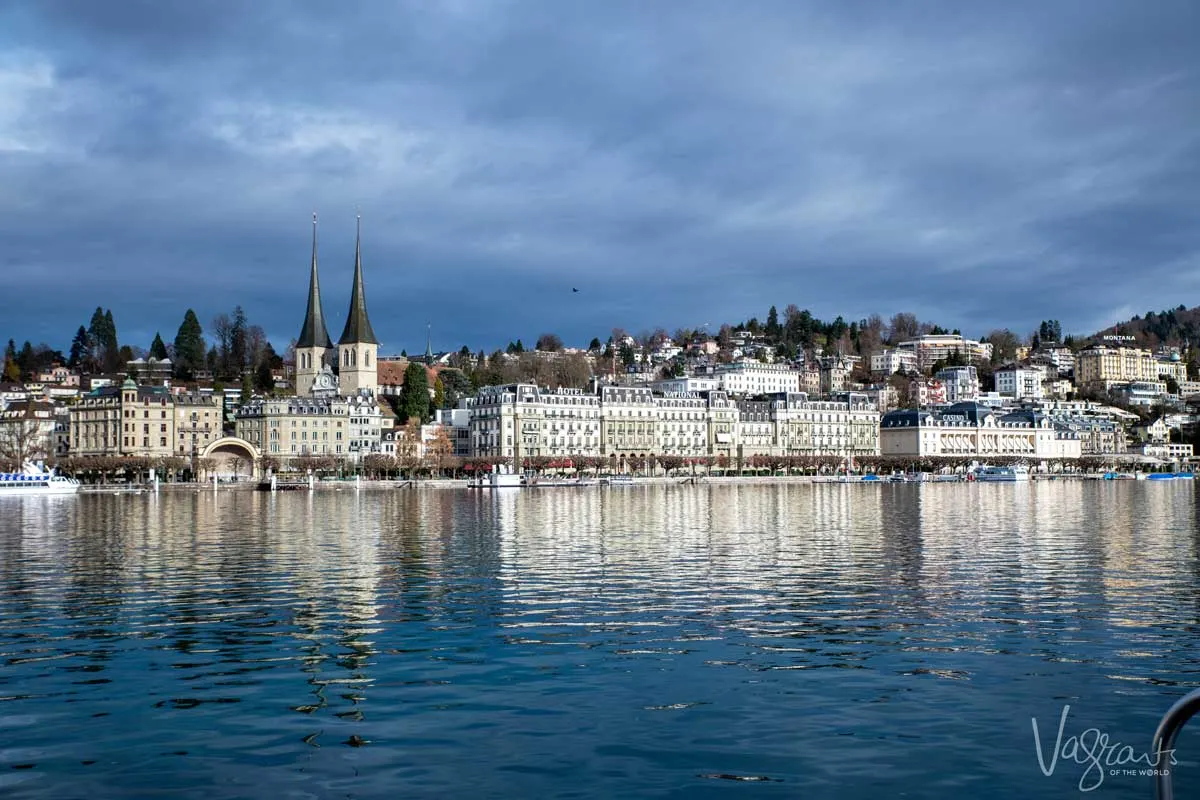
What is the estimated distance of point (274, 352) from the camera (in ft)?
592

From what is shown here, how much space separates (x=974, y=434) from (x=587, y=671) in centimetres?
15809

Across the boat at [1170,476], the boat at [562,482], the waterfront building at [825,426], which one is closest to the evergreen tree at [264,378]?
the boat at [562,482]

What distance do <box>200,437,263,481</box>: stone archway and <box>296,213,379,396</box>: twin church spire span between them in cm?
2653

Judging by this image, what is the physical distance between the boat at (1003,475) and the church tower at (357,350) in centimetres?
7143

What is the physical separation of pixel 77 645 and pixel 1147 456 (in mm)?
184180

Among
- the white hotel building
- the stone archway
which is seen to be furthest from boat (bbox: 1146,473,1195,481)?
the stone archway

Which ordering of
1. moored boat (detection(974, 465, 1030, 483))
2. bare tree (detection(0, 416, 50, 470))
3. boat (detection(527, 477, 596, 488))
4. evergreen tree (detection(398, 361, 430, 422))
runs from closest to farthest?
boat (detection(527, 477, 596, 488)), bare tree (detection(0, 416, 50, 470)), moored boat (detection(974, 465, 1030, 483)), evergreen tree (detection(398, 361, 430, 422))

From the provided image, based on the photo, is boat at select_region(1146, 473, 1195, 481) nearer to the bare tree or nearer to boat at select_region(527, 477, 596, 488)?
boat at select_region(527, 477, 596, 488)

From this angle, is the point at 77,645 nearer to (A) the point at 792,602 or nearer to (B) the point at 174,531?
(A) the point at 792,602

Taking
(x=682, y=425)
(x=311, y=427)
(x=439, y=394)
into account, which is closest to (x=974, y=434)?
(x=682, y=425)

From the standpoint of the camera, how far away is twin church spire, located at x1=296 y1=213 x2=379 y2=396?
14462cm

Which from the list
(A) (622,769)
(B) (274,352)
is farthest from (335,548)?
(B) (274,352)

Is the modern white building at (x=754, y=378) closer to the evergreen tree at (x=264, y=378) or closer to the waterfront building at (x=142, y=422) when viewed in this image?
the evergreen tree at (x=264, y=378)

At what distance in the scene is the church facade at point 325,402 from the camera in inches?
4983
